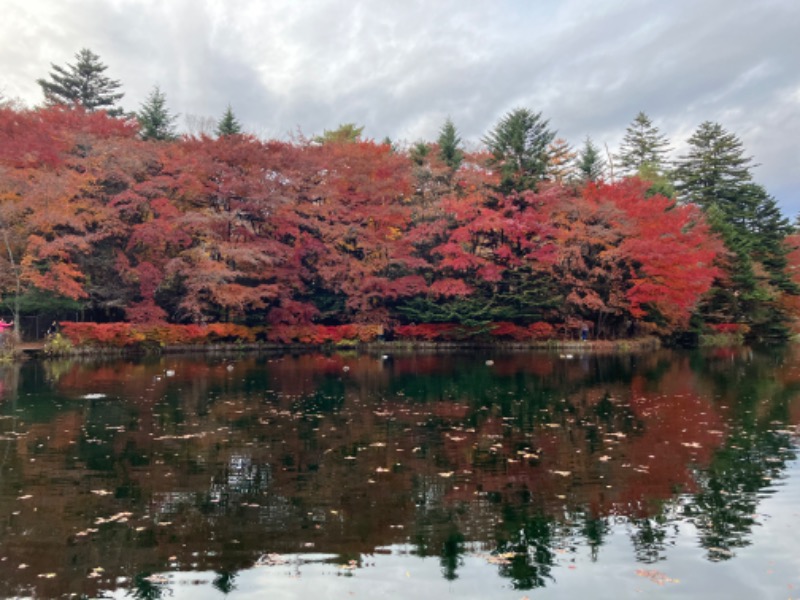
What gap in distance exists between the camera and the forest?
29.0 m

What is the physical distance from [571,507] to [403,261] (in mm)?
27028

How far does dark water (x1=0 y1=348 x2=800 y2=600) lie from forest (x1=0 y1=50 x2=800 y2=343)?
51.5 feet

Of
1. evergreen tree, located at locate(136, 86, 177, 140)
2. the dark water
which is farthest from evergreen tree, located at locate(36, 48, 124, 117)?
the dark water

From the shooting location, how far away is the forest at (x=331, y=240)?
1143 inches

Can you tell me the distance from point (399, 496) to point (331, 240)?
2748cm

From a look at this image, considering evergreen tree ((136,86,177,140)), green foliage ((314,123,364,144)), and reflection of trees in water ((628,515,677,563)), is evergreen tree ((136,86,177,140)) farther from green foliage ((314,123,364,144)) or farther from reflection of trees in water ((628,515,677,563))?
reflection of trees in water ((628,515,677,563))

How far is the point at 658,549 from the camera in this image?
5805 millimetres

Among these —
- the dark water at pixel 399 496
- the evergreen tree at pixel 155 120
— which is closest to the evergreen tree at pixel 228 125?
the evergreen tree at pixel 155 120

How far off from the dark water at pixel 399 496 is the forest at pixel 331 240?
1570cm

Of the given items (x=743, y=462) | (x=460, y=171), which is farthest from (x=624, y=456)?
(x=460, y=171)

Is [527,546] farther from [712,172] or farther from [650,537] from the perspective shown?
[712,172]

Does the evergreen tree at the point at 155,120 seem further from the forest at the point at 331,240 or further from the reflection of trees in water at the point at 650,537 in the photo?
the reflection of trees in water at the point at 650,537

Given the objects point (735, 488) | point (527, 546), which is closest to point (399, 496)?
point (527, 546)

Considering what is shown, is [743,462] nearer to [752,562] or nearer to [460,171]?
[752,562]
